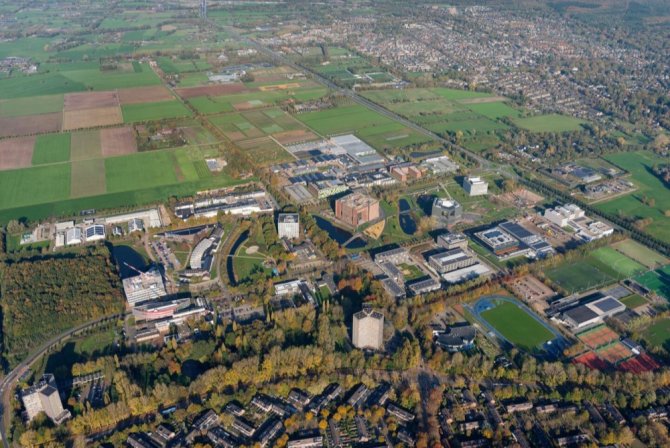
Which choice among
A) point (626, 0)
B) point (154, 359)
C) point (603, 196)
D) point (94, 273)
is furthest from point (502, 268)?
point (626, 0)

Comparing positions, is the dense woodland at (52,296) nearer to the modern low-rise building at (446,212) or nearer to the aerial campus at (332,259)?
the aerial campus at (332,259)

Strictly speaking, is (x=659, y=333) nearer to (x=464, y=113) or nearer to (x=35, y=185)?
(x=464, y=113)

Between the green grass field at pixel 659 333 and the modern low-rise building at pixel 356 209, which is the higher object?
the modern low-rise building at pixel 356 209

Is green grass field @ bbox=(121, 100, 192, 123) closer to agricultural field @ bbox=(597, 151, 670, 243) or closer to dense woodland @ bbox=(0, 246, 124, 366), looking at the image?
dense woodland @ bbox=(0, 246, 124, 366)

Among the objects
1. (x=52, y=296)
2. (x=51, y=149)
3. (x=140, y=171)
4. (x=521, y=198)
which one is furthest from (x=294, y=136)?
(x=52, y=296)

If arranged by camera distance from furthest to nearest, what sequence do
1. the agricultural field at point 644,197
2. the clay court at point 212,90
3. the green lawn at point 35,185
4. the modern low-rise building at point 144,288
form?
the clay court at point 212,90
the green lawn at point 35,185
the agricultural field at point 644,197
the modern low-rise building at point 144,288

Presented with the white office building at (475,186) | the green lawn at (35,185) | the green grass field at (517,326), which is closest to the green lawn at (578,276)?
the green grass field at (517,326)

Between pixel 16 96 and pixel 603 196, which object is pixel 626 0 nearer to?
pixel 603 196

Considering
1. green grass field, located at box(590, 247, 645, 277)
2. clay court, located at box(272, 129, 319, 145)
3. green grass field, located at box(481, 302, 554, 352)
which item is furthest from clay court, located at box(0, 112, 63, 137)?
green grass field, located at box(590, 247, 645, 277)
